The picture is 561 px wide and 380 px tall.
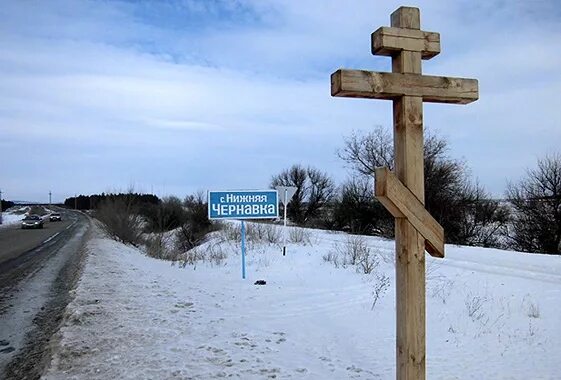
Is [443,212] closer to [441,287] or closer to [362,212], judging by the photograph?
[362,212]

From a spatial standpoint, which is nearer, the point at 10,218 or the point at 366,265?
the point at 366,265

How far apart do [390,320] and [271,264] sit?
7023mm

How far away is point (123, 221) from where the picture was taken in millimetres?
30000

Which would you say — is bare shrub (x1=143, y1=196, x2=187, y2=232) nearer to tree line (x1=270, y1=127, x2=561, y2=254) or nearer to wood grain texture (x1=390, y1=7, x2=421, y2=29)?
tree line (x1=270, y1=127, x2=561, y2=254)

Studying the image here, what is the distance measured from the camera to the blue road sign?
1261cm

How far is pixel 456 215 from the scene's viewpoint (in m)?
28.5

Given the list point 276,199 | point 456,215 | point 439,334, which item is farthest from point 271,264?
point 456,215

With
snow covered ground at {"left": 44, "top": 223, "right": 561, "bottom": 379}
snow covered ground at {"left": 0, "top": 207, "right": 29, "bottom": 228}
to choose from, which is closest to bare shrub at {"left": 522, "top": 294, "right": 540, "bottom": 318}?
snow covered ground at {"left": 44, "top": 223, "right": 561, "bottom": 379}

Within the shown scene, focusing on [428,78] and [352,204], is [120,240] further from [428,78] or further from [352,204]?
[428,78]

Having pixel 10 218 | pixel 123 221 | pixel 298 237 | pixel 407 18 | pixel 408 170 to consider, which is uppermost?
pixel 407 18

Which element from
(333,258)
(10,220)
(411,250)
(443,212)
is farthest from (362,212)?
(10,220)

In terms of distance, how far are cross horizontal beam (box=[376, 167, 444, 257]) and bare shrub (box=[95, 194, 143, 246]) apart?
92.6 feet

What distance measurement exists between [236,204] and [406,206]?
30.8 feet

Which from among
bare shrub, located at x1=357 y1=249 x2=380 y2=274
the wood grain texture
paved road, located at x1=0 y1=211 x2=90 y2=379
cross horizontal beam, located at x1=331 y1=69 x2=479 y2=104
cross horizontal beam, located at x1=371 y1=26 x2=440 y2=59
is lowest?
paved road, located at x1=0 y1=211 x2=90 y2=379
